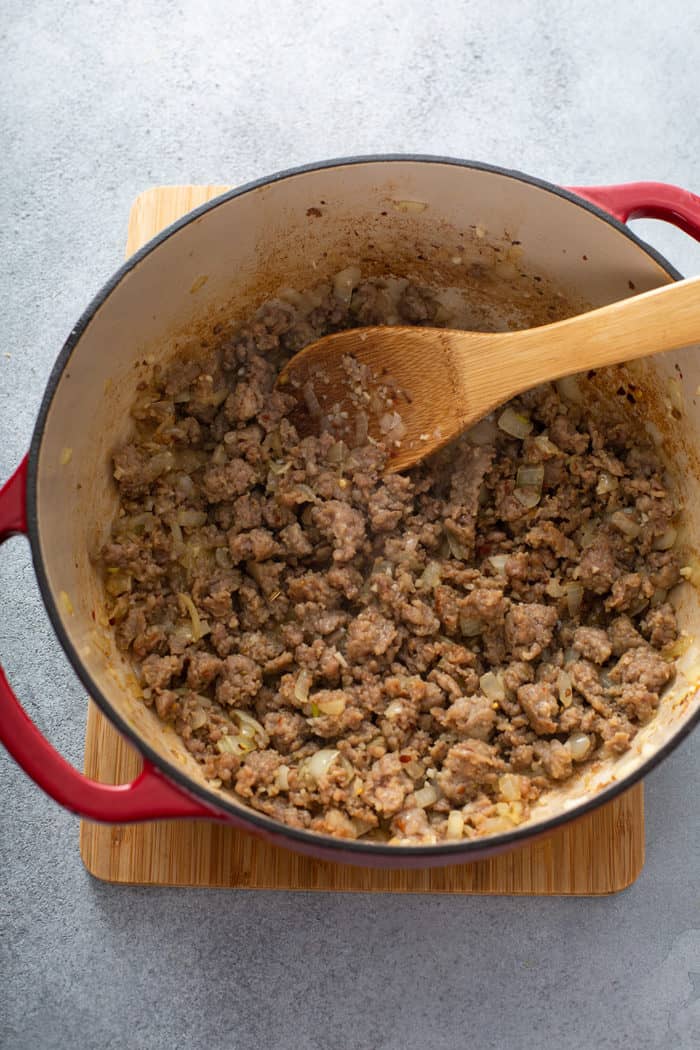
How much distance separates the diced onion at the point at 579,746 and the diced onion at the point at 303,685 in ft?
2.19

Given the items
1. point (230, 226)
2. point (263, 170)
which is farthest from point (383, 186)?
point (263, 170)

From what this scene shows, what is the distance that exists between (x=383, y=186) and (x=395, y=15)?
1.05 metres

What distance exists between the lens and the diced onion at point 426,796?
Result: 252 centimetres

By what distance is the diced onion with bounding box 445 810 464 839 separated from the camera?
2451 millimetres

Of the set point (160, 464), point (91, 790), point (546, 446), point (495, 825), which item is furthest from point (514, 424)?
point (91, 790)

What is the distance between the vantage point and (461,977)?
284cm

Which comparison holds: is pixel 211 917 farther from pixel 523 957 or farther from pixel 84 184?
pixel 84 184

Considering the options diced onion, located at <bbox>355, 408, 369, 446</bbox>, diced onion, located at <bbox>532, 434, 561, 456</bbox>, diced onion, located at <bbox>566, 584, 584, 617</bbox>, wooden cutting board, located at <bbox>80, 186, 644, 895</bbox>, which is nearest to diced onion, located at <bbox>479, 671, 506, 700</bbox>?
diced onion, located at <bbox>566, 584, 584, 617</bbox>

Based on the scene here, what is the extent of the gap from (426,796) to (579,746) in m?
0.40

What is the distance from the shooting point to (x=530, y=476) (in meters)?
2.83

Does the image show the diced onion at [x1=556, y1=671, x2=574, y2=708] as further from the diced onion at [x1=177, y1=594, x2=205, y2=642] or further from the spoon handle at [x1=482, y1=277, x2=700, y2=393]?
the diced onion at [x1=177, y1=594, x2=205, y2=642]

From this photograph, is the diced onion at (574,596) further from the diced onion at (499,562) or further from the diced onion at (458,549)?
the diced onion at (458,549)

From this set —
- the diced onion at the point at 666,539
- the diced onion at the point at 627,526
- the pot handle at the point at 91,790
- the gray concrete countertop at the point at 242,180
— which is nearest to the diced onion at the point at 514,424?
the diced onion at the point at 627,526

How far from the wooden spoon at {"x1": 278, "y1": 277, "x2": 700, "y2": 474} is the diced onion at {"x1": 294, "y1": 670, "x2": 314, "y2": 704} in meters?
0.59
